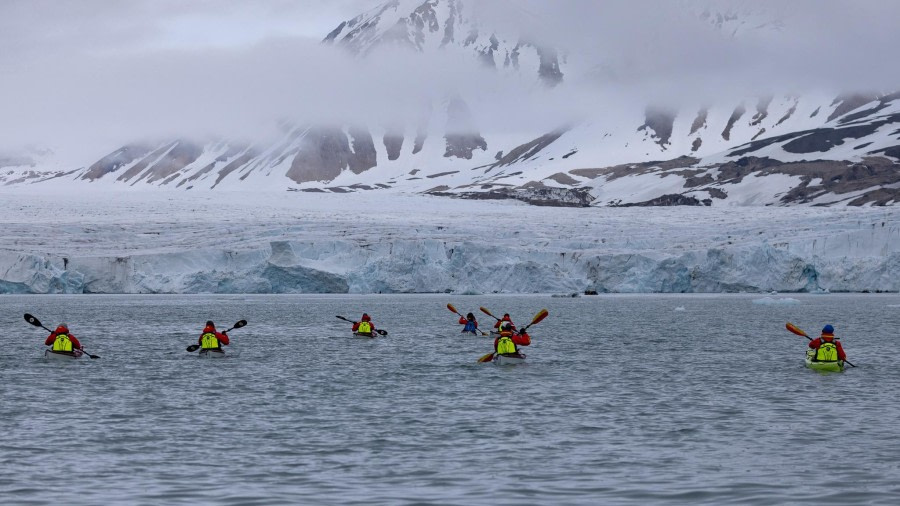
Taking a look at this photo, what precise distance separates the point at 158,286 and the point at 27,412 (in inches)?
2363

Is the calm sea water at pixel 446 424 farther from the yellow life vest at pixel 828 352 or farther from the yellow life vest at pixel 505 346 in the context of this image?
the yellow life vest at pixel 505 346

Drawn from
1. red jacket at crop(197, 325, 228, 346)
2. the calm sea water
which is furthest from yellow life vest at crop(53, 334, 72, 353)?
red jacket at crop(197, 325, 228, 346)

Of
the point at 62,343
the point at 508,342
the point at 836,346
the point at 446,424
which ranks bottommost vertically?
the point at 446,424

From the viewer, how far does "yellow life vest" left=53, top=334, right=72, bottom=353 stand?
33.3 m

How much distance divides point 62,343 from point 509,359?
41.1 feet

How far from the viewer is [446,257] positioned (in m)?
82.9

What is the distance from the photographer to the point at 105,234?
302ft

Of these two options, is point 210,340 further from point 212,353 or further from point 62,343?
point 62,343

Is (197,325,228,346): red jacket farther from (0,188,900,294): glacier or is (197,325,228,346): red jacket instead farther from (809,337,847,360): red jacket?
(0,188,900,294): glacier

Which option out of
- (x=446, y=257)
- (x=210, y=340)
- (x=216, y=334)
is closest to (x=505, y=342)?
(x=216, y=334)

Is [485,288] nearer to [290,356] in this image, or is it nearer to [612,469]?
[290,356]

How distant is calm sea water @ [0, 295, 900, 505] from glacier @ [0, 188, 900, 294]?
36425 millimetres

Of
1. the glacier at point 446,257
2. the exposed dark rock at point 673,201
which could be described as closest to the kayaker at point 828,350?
the glacier at point 446,257

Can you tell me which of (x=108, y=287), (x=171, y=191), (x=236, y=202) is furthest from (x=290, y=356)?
(x=171, y=191)
